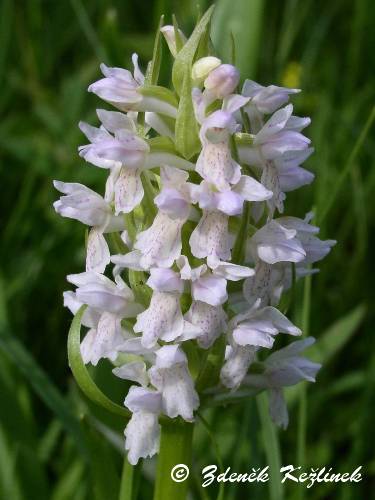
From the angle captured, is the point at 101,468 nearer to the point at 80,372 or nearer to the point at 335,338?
the point at 80,372

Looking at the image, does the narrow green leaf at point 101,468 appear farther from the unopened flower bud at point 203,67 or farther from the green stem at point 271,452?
the unopened flower bud at point 203,67

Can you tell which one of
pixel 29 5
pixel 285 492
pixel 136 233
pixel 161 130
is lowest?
pixel 285 492

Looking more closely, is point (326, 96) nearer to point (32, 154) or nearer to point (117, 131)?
point (32, 154)

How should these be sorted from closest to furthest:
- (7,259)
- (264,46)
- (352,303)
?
(7,259), (352,303), (264,46)

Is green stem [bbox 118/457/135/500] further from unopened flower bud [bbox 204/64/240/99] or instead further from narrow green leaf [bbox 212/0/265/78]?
narrow green leaf [bbox 212/0/265/78]

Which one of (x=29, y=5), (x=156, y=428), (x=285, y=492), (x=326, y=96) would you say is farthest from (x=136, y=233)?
(x=29, y=5)

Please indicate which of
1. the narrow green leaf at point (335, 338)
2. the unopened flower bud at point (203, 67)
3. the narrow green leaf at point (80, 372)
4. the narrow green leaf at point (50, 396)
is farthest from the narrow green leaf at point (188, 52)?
the narrow green leaf at point (335, 338)

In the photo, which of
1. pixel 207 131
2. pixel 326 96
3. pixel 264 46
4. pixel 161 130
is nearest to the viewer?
pixel 207 131

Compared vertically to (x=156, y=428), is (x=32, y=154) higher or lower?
higher

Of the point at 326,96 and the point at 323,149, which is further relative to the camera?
the point at 326,96
